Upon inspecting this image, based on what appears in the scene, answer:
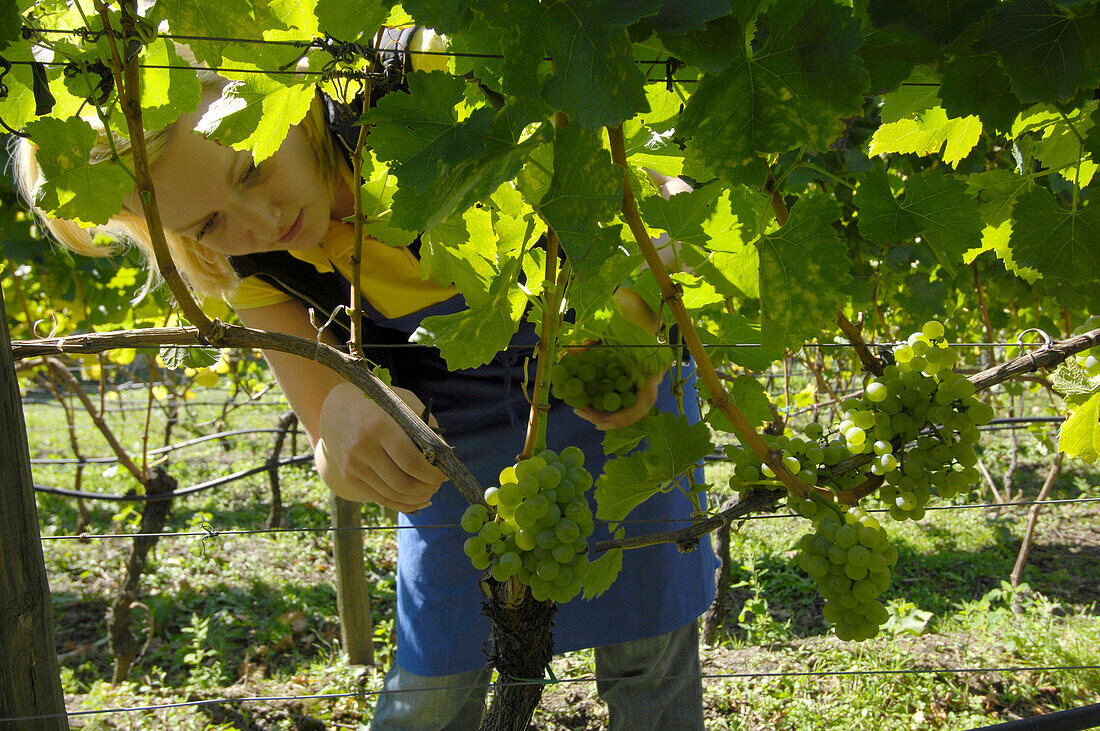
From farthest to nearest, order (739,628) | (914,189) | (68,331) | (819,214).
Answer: (68,331), (739,628), (914,189), (819,214)

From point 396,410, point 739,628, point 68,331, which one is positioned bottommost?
point 739,628

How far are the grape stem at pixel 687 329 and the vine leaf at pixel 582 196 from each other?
0.05 metres

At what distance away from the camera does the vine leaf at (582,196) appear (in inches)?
26.6

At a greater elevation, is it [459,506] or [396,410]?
[396,410]

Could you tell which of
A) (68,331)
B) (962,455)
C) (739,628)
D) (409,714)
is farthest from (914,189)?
(68,331)

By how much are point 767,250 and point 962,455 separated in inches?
16.3

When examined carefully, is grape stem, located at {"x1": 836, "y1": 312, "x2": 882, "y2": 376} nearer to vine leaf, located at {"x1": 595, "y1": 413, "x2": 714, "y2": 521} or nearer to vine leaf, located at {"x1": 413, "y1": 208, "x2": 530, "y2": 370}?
vine leaf, located at {"x1": 595, "y1": 413, "x2": 714, "y2": 521}

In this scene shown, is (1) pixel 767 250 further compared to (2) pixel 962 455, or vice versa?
(2) pixel 962 455

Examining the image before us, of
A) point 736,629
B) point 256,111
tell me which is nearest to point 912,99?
point 256,111

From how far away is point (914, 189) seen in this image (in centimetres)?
95

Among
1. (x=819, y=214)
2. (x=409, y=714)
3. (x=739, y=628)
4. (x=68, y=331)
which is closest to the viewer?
(x=819, y=214)

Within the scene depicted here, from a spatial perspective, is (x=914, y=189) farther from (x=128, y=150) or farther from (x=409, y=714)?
(x=409, y=714)

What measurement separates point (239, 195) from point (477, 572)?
105cm

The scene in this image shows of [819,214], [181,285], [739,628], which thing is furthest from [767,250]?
[739,628]
